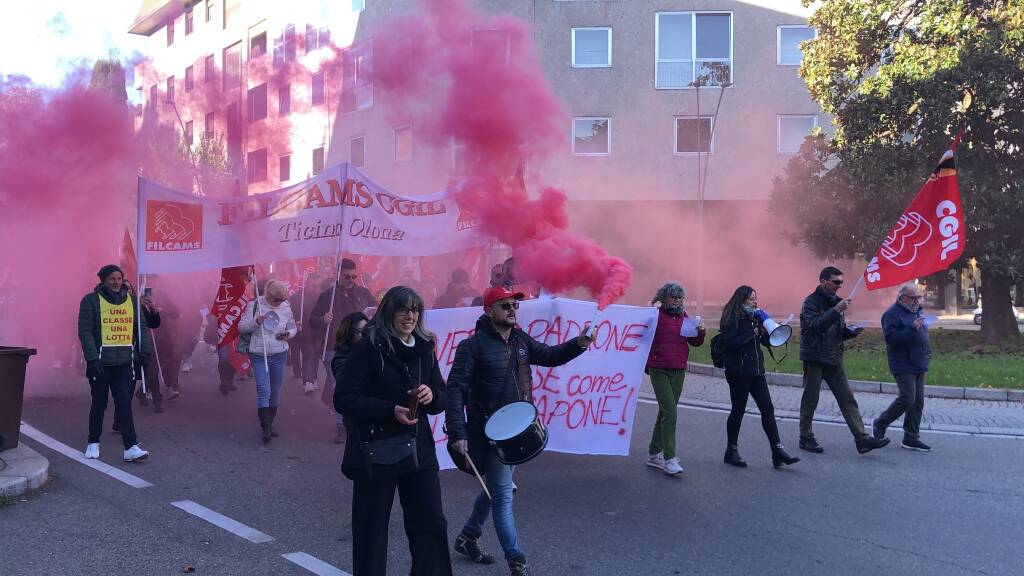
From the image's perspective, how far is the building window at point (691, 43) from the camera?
2564 cm

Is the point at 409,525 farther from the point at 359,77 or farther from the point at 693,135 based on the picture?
the point at 693,135

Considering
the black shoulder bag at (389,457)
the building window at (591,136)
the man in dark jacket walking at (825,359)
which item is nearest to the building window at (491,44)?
the man in dark jacket walking at (825,359)

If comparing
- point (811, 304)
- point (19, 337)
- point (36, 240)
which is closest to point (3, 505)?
point (811, 304)

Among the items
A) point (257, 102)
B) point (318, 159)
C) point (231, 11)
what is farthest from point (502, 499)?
point (318, 159)

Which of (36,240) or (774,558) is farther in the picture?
(36,240)

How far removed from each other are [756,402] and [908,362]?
179 cm

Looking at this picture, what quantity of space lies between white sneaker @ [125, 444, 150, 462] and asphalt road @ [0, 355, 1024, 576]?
8 cm

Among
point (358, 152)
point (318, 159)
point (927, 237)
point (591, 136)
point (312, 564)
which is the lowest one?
point (312, 564)

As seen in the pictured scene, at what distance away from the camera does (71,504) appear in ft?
19.4

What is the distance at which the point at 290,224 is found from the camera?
31.7ft

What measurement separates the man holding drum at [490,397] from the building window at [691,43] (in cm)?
2237

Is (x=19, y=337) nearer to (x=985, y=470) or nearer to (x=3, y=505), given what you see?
(x=3, y=505)

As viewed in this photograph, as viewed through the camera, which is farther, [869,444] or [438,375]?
[869,444]

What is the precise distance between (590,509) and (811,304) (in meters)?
3.08
